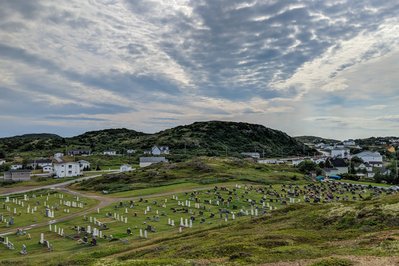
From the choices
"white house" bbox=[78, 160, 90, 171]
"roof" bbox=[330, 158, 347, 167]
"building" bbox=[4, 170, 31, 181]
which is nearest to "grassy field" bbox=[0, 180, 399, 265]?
"building" bbox=[4, 170, 31, 181]

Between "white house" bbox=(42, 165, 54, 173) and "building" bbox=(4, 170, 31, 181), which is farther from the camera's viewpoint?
"white house" bbox=(42, 165, 54, 173)

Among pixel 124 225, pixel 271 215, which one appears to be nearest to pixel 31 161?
pixel 124 225

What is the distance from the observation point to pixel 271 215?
39.6 meters

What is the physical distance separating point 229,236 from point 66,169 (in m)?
99.6

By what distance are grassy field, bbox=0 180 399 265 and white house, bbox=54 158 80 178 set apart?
63989mm

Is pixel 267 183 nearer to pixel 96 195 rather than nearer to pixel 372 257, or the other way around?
pixel 96 195

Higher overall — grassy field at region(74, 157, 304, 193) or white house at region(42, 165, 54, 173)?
white house at region(42, 165, 54, 173)

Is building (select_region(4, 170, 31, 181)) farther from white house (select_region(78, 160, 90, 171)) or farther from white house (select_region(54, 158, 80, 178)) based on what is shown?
white house (select_region(78, 160, 90, 171))

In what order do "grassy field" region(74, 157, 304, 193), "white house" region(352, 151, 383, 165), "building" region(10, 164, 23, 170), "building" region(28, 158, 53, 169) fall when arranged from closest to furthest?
"grassy field" region(74, 157, 304, 193)
"building" region(10, 164, 23, 170)
"building" region(28, 158, 53, 169)
"white house" region(352, 151, 383, 165)

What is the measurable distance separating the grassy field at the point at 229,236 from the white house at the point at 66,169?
6399cm

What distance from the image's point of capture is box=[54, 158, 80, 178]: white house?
4582 inches

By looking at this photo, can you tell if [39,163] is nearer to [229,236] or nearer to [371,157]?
[229,236]

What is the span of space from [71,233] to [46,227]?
6701mm

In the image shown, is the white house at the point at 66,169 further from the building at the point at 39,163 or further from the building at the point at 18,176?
the building at the point at 39,163
